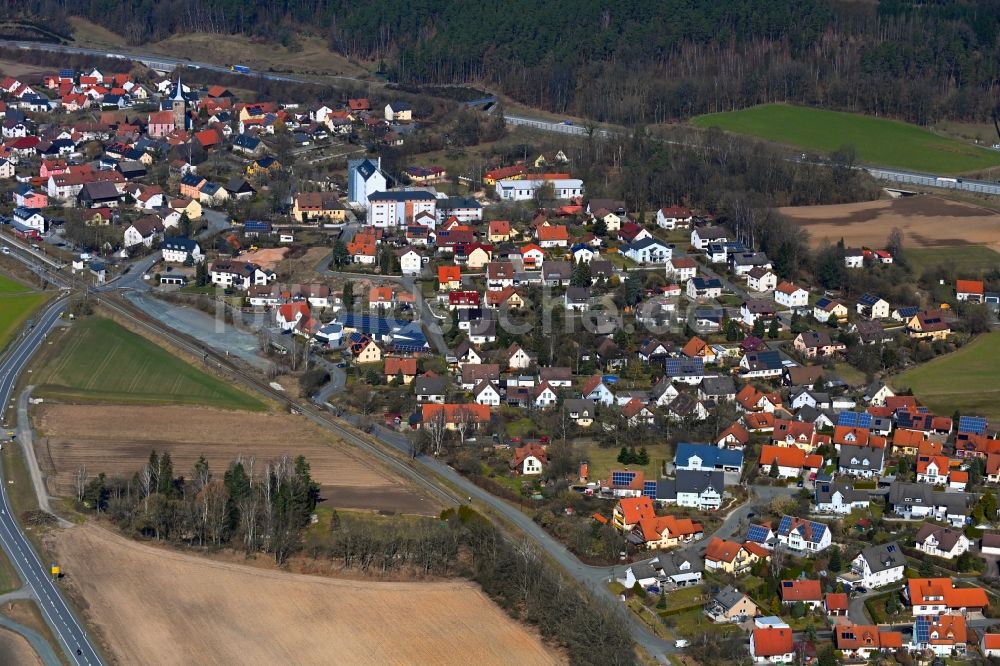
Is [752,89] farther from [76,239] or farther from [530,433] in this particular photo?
[530,433]

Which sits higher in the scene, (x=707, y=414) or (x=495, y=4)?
(x=495, y=4)

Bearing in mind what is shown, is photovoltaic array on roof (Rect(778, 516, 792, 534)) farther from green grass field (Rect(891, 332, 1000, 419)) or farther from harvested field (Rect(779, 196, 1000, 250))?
harvested field (Rect(779, 196, 1000, 250))

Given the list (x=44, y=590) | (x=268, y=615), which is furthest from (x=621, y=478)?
(x=44, y=590)

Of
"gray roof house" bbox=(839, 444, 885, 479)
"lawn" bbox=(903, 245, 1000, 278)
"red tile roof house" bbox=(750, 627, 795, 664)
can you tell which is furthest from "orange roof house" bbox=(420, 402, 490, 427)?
"lawn" bbox=(903, 245, 1000, 278)

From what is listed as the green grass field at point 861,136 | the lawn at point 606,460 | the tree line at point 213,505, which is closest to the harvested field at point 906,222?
the green grass field at point 861,136

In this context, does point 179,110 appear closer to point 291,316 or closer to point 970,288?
point 291,316

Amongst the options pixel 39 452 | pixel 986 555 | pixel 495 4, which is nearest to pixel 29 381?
pixel 39 452

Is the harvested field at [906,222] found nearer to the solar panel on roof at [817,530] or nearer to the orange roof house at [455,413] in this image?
the orange roof house at [455,413]
